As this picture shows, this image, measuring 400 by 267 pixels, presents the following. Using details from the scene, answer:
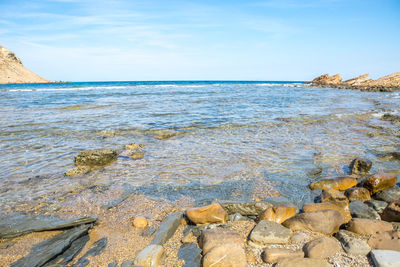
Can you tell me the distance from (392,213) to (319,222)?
1.15 meters

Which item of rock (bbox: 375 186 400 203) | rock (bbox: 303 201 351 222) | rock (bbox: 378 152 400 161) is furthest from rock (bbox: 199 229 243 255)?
rock (bbox: 378 152 400 161)

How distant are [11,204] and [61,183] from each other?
0.91 meters

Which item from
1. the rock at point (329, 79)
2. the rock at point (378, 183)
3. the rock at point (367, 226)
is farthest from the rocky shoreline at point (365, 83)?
the rock at point (367, 226)

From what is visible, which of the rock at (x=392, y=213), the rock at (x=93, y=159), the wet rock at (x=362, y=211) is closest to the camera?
the rock at (x=392, y=213)

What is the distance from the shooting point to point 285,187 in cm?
459

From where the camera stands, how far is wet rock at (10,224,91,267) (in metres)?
2.64

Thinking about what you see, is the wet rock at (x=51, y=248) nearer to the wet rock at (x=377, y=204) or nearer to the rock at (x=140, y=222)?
the rock at (x=140, y=222)

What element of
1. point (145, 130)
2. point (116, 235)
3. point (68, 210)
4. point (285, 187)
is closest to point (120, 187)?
point (68, 210)

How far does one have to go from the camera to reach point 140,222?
339 cm

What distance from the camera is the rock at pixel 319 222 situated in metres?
3.17

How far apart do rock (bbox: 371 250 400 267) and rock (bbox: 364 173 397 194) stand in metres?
2.03

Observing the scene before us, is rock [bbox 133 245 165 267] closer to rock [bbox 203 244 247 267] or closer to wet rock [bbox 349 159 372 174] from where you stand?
rock [bbox 203 244 247 267]

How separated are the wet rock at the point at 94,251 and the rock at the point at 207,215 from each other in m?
1.17

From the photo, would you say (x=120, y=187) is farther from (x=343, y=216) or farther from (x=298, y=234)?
(x=343, y=216)
